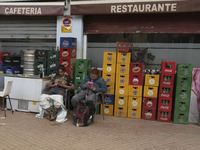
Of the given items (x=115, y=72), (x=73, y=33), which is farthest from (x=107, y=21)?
(x=115, y=72)

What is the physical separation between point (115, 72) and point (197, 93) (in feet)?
7.51

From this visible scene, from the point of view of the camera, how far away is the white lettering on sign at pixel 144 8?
6.69 m

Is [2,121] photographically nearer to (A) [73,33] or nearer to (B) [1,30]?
(A) [73,33]

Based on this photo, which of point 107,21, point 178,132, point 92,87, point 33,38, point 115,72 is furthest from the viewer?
point 33,38

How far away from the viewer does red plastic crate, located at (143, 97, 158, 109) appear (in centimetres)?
643

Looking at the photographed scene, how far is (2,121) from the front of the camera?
19.2 feet

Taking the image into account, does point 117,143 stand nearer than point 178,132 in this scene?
Yes

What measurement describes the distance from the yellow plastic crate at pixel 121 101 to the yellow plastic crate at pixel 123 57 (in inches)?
39.9

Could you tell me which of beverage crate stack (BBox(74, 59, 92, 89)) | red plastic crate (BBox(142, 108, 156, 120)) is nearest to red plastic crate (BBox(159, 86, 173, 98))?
red plastic crate (BBox(142, 108, 156, 120))

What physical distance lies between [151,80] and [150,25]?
1.95 meters

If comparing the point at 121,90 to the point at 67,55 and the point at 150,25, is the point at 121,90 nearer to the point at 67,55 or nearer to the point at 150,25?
the point at 67,55

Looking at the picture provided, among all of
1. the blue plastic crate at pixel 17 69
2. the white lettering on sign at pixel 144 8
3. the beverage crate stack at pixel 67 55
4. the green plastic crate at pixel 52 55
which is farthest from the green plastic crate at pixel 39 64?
the white lettering on sign at pixel 144 8

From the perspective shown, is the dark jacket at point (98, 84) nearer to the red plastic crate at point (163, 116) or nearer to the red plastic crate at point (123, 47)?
the red plastic crate at point (123, 47)

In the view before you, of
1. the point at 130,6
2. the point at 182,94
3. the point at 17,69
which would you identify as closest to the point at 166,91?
the point at 182,94
